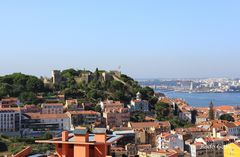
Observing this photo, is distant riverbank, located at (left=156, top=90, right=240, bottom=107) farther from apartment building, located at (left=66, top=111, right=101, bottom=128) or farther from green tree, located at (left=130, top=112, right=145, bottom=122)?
apartment building, located at (left=66, top=111, right=101, bottom=128)

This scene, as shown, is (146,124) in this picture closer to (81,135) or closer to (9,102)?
(9,102)

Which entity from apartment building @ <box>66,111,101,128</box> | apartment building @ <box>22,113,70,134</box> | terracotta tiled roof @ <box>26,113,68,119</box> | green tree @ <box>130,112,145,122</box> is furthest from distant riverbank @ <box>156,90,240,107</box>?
apartment building @ <box>22,113,70,134</box>

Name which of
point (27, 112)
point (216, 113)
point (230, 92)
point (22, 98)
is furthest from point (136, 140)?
point (230, 92)

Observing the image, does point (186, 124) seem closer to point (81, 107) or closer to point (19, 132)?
point (81, 107)

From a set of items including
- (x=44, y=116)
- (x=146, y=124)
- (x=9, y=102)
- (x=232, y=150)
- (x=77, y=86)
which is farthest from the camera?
(x=77, y=86)

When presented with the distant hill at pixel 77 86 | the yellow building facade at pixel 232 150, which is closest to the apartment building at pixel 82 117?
the distant hill at pixel 77 86

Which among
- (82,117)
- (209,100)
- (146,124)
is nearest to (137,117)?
(146,124)

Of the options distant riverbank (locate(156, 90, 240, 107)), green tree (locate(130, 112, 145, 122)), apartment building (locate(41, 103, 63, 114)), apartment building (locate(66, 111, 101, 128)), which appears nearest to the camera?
apartment building (locate(66, 111, 101, 128))
